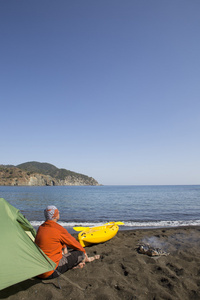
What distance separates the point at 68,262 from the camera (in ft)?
16.8

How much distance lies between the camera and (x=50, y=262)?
14.7 ft

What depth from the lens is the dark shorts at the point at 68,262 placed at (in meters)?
4.70

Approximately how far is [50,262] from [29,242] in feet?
2.21

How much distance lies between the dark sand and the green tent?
0.49 metres

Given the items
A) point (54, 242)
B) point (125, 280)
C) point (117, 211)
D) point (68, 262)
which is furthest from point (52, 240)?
point (117, 211)

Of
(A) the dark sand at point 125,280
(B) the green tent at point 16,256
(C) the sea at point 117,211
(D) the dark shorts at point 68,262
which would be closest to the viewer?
(B) the green tent at point 16,256

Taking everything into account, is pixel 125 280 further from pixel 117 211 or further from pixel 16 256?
pixel 117 211

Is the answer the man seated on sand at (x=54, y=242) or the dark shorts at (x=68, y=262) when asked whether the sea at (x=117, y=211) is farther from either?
the man seated on sand at (x=54, y=242)

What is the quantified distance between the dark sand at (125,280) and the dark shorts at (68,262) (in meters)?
0.16

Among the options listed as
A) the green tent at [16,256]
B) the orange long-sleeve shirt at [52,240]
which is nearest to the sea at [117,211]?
the orange long-sleeve shirt at [52,240]

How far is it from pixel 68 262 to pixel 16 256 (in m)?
1.60

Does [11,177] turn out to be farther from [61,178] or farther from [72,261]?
[72,261]

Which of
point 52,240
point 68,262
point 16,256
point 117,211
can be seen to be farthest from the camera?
point 117,211

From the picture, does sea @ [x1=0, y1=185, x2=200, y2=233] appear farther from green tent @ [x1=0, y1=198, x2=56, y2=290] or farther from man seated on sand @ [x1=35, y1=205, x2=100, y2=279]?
green tent @ [x1=0, y1=198, x2=56, y2=290]
